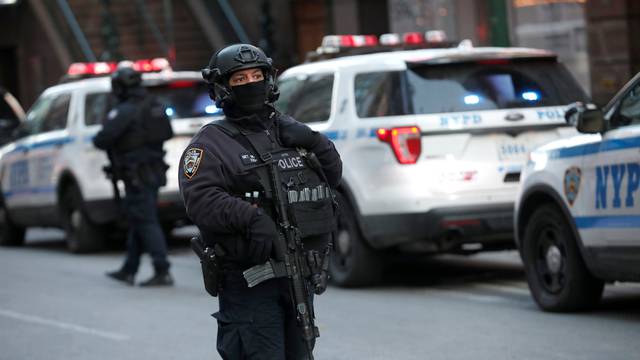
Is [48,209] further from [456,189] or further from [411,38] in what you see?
[456,189]

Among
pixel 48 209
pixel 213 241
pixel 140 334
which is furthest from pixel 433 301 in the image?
pixel 48 209

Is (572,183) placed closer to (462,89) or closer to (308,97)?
(462,89)

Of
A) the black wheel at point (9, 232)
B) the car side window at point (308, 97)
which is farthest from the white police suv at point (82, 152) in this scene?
the car side window at point (308, 97)

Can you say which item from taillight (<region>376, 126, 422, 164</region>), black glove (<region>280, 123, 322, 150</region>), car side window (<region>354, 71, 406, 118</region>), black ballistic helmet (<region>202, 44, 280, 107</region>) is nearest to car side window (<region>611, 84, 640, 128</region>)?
taillight (<region>376, 126, 422, 164</region>)

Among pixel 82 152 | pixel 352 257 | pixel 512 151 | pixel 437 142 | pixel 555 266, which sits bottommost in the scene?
pixel 352 257

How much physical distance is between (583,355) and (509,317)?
1684 millimetres

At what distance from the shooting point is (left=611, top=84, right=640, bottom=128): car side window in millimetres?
8867

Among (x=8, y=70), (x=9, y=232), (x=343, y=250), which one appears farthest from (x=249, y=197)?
(x=8, y=70)

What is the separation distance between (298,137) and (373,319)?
4439mm

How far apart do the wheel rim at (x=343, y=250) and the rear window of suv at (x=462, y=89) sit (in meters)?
0.97

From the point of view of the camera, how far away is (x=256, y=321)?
5.46m

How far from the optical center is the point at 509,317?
9750mm

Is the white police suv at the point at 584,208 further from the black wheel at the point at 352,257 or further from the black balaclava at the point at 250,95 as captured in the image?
the black balaclava at the point at 250,95

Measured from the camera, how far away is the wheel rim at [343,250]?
37.8ft
